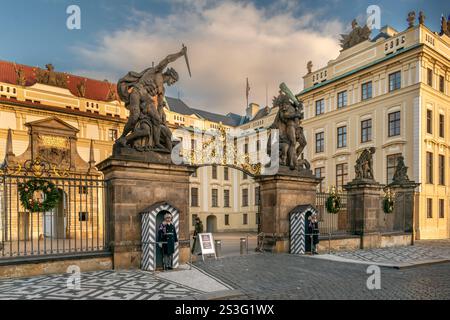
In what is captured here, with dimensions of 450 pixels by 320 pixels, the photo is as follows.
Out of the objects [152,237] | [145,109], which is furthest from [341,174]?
[152,237]

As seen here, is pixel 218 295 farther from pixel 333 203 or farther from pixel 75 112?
pixel 75 112

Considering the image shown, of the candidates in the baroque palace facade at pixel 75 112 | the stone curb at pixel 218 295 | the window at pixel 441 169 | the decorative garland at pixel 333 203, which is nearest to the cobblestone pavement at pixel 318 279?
the stone curb at pixel 218 295

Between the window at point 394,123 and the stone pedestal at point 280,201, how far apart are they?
58.2ft

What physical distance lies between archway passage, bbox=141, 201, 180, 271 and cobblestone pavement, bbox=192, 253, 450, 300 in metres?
1.38

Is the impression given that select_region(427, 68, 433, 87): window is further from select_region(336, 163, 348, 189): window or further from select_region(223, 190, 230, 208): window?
select_region(223, 190, 230, 208): window

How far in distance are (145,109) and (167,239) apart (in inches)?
159

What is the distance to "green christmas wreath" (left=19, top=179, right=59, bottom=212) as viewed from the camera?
10.4m

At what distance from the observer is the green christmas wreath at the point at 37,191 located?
34.0ft

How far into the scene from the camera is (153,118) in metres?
11.1

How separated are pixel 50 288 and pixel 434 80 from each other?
102 ft

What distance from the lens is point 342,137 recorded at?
34125 mm

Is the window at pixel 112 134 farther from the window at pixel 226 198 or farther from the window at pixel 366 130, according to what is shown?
the window at pixel 366 130

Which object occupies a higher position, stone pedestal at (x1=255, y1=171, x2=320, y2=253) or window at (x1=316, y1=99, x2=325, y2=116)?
window at (x1=316, y1=99, x2=325, y2=116)

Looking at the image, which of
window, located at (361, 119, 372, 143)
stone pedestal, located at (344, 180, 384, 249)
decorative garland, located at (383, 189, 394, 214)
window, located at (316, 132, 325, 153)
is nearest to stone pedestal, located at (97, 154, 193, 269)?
stone pedestal, located at (344, 180, 384, 249)
